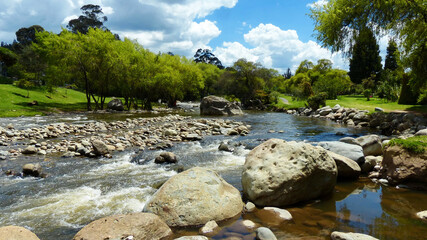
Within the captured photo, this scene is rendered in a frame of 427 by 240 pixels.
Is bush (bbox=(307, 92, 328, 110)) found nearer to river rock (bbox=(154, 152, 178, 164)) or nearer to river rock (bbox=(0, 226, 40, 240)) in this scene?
river rock (bbox=(154, 152, 178, 164))

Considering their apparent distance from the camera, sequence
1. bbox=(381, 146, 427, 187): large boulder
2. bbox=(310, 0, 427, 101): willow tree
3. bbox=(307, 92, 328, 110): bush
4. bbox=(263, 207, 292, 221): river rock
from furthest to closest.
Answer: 1. bbox=(307, 92, 328, 110): bush
2. bbox=(310, 0, 427, 101): willow tree
3. bbox=(381, 146, 427, 187): large boulder
4. bbox=(263, 207, 292, 221): river rock

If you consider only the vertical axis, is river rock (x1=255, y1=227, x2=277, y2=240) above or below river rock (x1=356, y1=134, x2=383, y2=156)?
below

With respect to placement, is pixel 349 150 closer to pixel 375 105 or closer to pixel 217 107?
pixel 375 105

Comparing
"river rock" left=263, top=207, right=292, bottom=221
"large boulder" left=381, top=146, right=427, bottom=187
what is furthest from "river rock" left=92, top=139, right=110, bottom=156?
"large boulder" left=381, top=146, right=427, bottom=187

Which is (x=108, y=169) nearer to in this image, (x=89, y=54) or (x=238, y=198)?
(x=238, y=198)

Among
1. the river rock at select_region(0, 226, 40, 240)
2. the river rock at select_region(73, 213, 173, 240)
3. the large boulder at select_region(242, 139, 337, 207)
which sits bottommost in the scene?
the river rock at select_region(73, 213, 173, 240)

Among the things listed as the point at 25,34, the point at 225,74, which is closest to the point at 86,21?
the point at 25,34

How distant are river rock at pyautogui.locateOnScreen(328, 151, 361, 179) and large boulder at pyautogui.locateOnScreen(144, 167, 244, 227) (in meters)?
3.92

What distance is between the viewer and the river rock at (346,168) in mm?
8047

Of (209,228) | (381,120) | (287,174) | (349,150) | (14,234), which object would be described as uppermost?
(381,120)

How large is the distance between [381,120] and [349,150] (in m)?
16.0

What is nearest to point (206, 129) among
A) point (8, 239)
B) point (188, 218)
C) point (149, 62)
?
point (188, 218)

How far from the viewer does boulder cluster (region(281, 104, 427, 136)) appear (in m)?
18.2

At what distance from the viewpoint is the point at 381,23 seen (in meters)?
19.1
